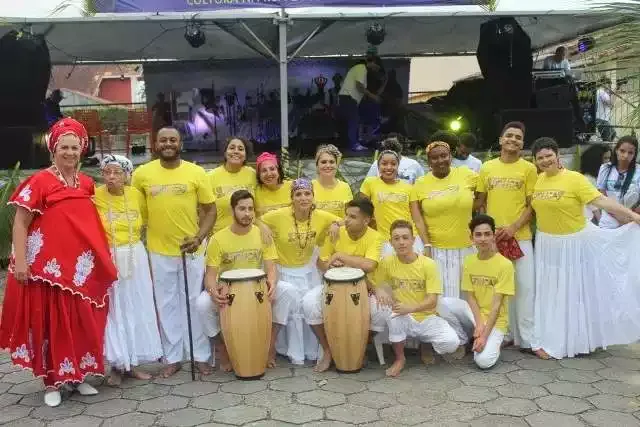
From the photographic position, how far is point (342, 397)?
4.14 meters

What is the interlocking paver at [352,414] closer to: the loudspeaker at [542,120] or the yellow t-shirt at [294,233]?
the yellow t-shirt at [294,233]

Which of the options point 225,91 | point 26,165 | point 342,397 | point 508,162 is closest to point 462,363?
point 342,397

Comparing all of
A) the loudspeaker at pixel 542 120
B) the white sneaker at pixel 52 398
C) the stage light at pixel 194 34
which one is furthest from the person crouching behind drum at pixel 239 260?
the loudspeaker at pixel 542 120

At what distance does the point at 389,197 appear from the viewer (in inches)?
197

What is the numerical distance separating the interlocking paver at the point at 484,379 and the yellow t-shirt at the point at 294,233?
4.75 feet

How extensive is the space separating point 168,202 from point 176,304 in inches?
30.2

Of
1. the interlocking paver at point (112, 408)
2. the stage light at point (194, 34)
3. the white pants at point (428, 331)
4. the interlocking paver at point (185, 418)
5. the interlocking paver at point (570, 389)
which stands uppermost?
the stage light at point (194, 34)

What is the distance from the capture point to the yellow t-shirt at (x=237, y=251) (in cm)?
457

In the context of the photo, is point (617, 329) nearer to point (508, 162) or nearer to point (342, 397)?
point (508, 162)

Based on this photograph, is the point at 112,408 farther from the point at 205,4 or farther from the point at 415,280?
the point at 205,4

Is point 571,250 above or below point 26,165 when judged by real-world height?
below

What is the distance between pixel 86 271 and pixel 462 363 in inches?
109

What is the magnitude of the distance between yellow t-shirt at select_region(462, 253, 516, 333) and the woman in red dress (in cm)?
259

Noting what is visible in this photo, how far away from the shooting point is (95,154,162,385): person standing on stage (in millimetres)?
4387
